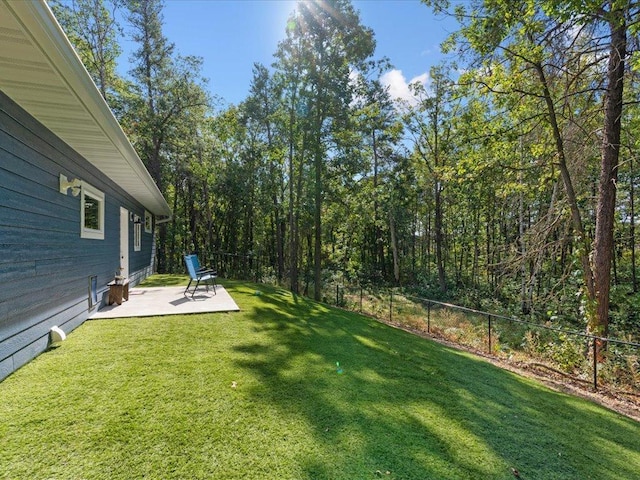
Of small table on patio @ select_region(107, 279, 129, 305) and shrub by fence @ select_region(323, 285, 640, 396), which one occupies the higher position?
small table on patio @ select_region(107, 279, 129, 305)

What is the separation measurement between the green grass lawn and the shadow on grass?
0.01m

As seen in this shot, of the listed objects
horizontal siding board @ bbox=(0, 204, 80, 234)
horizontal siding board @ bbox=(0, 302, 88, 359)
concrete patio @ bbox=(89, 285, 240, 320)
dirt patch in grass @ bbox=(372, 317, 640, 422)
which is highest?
horizontal siding board @ bbox=(0, 204, 80, 234)

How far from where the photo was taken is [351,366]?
11.7ft

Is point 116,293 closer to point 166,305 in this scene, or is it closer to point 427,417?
point 166,305

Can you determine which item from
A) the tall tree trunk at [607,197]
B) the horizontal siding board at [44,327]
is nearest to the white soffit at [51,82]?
the horizontal siding board at [44,327]

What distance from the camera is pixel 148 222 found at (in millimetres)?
11336

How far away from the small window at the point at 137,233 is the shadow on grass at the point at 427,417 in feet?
21.3

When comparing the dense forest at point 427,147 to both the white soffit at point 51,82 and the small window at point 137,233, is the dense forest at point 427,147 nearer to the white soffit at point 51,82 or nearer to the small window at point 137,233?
the small window at point 137,233

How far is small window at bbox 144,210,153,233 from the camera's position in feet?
35.5

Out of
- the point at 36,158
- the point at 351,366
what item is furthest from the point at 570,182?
the point at 36,158

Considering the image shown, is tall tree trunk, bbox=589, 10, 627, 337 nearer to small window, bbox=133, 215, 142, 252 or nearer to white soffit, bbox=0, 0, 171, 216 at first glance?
white soffit, bbox=0, 0, 171, 216

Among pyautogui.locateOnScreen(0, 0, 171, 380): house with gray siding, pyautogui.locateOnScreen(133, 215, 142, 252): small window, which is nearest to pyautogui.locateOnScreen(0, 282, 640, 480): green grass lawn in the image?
pyautogui.locateOnScreen(0, 0, 171, 380): house with gray siding

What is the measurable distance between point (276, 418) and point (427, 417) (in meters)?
1.23

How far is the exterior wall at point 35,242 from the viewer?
274 cm
